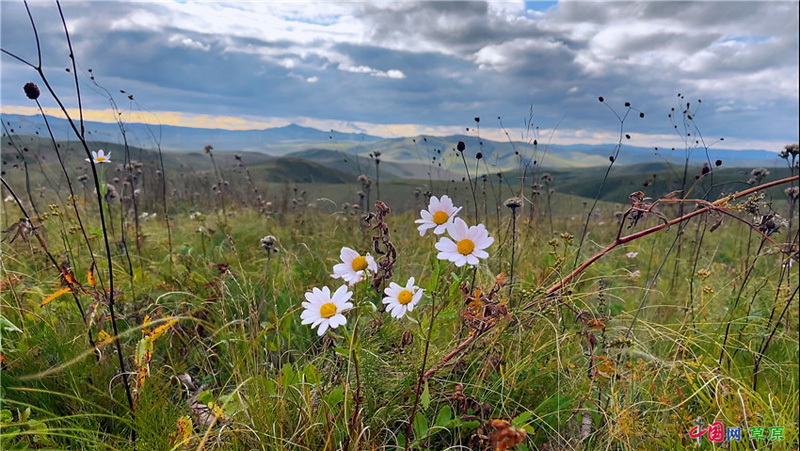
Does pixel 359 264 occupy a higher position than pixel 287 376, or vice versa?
pixel 359 264

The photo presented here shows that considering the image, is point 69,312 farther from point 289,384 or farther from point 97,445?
point 289,384

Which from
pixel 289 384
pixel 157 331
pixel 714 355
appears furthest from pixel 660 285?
pixel 157 331

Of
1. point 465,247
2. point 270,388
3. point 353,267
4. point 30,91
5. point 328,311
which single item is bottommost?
point 270,388

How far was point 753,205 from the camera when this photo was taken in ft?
3.89

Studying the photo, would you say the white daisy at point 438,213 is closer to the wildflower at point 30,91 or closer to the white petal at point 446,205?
the white petal at point 446,205

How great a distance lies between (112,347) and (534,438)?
6.06 ft

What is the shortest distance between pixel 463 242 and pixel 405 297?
200 mm

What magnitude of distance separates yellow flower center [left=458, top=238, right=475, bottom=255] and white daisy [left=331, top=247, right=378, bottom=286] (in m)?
0.25

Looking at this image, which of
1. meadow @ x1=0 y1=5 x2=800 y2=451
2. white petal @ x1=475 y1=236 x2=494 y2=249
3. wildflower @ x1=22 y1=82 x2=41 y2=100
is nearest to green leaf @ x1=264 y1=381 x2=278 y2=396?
meadow @ x1=0 y1=5 x2=800 y2=451

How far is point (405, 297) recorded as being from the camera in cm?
108

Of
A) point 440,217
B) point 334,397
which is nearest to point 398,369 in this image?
point 334,397

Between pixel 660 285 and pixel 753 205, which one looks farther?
pixel 660 285

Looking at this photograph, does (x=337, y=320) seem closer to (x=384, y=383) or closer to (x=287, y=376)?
(x=287, y=376)

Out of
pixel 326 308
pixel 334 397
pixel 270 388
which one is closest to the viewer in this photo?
pixel 326 308
